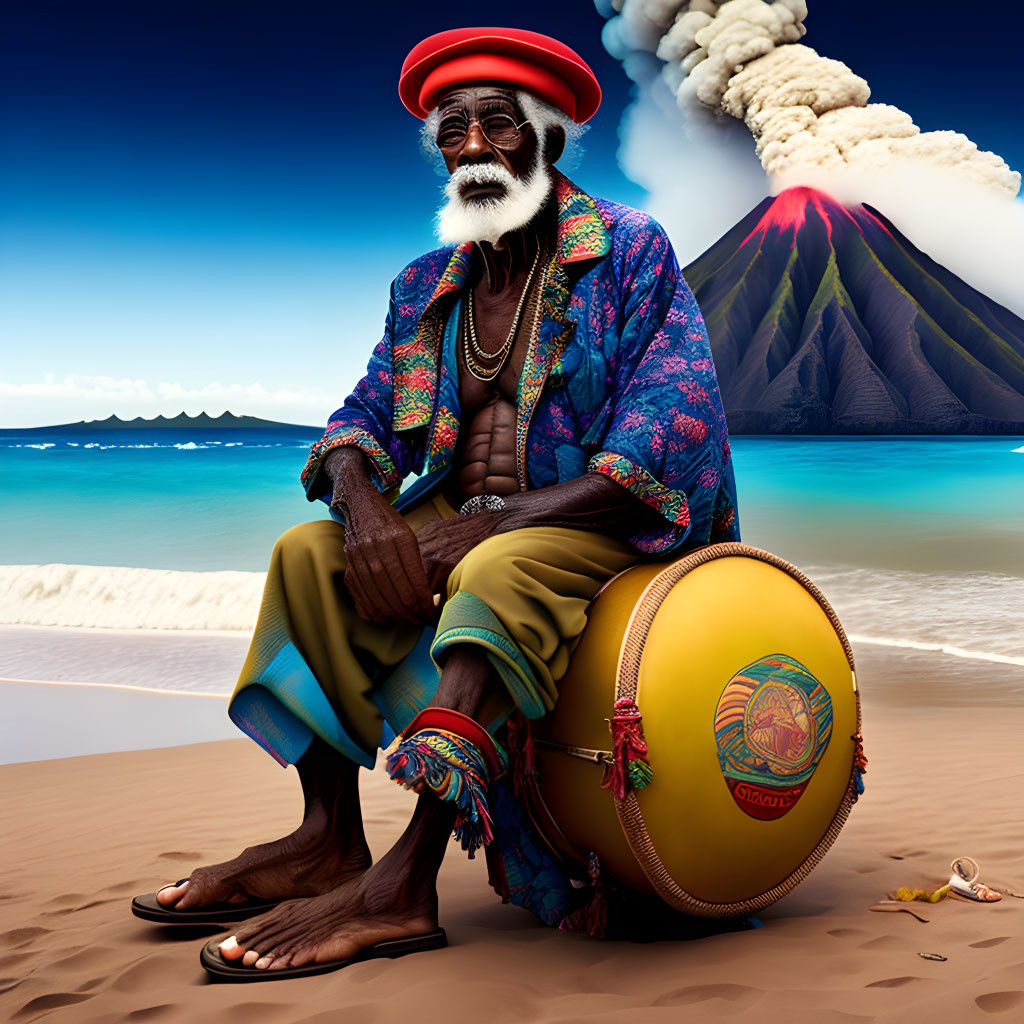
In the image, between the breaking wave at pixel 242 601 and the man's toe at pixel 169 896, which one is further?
the breaking wave at pixel 242 601

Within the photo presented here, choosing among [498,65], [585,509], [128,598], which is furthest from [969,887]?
[128,598]

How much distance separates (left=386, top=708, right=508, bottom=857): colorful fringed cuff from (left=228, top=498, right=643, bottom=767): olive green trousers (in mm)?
186

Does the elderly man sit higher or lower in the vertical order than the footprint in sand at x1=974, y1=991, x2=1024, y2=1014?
higher

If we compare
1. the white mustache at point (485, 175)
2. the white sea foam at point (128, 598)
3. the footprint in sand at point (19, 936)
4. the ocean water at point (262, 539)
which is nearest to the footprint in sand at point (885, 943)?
the footprint in sand at point (19, 936)

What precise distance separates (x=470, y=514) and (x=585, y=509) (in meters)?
0.28

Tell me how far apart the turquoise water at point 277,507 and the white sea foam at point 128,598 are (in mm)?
3416

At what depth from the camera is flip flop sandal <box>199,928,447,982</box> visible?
2.01 m

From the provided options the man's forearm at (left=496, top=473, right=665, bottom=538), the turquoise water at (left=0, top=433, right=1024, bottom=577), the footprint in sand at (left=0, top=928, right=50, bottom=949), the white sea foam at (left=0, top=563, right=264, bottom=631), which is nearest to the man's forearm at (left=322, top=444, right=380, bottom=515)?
the man's forearm at (left=496, top=473, right=665, bottom=538)

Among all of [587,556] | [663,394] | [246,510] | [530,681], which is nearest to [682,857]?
[530,681]

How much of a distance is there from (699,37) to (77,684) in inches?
1668

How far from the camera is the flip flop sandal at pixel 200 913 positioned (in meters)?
2.37

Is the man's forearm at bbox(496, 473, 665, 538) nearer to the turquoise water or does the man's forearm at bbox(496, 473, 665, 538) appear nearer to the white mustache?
the white mustache

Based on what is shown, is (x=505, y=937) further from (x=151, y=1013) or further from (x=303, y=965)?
(x=151, y=1013)

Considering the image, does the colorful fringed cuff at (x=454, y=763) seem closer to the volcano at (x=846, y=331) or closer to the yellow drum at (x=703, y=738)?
the yellow drum at (x=703, y=738)
